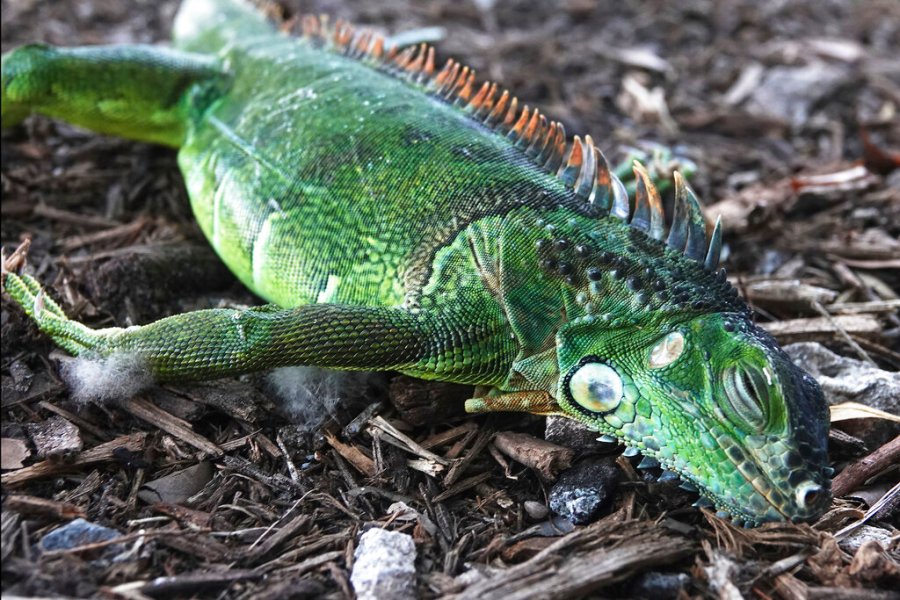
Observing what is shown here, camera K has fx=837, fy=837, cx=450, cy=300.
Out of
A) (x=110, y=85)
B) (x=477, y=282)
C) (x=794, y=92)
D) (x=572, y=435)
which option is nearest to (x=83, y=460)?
(x=477, y=282)

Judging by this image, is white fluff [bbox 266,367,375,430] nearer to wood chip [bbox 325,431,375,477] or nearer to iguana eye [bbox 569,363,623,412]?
wood chip [bbox 325,431,375,477]

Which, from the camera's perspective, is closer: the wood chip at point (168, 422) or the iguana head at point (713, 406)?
the iguana head at point (713, 406)

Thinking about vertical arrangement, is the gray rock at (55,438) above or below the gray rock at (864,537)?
below

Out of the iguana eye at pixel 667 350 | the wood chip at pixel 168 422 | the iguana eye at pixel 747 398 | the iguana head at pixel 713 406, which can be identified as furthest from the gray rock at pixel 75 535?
the iguana eye at pixel 747 398

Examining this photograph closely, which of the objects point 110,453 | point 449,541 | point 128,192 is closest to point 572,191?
point 449,541

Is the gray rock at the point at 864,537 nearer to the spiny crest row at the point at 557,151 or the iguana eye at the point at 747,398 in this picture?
the iguana eye at the point at 747,398

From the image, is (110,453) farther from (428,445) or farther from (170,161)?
(170,161)

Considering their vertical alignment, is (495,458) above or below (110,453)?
above
